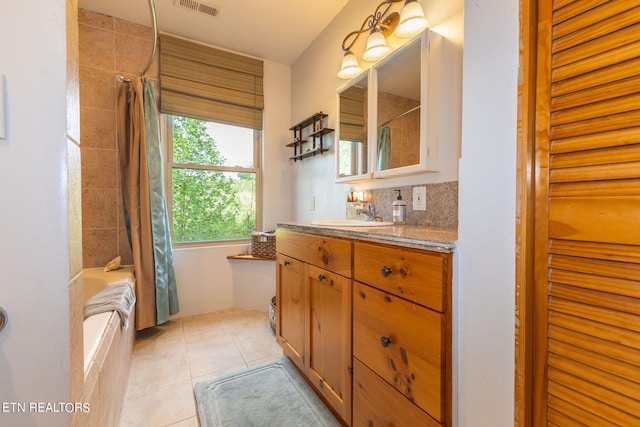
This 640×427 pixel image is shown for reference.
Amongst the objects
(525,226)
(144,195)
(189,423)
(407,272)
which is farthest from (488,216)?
(144,195)

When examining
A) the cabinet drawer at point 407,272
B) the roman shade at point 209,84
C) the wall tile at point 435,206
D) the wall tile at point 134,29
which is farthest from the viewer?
the roman shade at point 209,84

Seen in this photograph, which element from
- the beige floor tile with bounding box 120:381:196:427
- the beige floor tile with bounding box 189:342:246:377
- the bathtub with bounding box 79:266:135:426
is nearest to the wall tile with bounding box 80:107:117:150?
the bathtub with bounding box 79:266:135:426

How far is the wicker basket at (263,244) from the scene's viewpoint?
2.58 m

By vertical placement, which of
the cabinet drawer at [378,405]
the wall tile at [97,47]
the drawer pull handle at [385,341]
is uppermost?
the wall tile at [97,47]

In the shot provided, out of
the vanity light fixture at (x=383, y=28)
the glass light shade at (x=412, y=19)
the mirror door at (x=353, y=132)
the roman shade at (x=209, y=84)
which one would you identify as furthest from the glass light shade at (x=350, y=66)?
the roman shade at (x=209, y=84)

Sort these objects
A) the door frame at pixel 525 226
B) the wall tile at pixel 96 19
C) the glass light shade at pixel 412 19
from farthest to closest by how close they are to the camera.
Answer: the wall tile at pixel 96 19
the glass light shade at pixel 412 19
the door frame at pixel 525 226

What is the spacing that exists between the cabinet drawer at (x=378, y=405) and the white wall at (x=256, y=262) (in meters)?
1.65

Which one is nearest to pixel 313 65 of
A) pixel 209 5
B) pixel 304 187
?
pixel 209 5

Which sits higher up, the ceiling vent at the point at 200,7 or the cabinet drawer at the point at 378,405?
the ceiling vent at the point at 200,7

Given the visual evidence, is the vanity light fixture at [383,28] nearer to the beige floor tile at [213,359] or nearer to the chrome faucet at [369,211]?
the chrome faucet at [369,211]

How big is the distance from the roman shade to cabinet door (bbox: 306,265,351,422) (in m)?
1.97

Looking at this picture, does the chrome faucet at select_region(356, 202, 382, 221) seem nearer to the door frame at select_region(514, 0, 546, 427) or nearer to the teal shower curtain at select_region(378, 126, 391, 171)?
the teal shower curtain at select_region(378, 126, 391, 171)

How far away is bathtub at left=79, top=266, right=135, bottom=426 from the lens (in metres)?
0.83

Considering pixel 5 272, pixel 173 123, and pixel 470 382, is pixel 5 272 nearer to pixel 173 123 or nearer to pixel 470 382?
pixel 470 382
